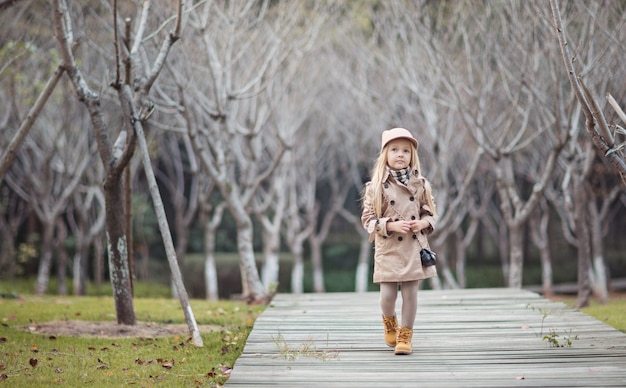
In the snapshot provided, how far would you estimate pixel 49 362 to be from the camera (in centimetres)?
604

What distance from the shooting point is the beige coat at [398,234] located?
18.4 ft

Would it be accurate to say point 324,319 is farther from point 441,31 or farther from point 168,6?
point 441,31

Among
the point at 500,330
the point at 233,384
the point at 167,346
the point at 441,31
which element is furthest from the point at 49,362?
the point at 441,31

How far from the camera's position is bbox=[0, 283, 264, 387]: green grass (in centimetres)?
538

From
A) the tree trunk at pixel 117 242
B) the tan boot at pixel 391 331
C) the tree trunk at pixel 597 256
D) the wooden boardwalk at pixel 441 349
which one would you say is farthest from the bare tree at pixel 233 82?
the tree trunk at pixel 597 256

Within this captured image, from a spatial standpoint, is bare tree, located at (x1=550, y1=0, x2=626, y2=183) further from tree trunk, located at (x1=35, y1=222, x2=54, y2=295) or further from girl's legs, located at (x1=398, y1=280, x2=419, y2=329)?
tree trunk, located at (x1=35, y1=222, x2=54, y2=295)

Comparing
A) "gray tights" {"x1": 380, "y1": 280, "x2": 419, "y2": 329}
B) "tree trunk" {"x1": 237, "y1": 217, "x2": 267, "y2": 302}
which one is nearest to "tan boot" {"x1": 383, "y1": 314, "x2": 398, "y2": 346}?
"gray tights" {"x1": 380, "y1": 280, "x2": 419, "y2": 329}

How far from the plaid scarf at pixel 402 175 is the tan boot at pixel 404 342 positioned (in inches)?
40.9

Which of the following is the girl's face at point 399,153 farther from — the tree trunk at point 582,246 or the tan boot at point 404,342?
the tree trunk at point 582,246

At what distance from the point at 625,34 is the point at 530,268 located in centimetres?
1585

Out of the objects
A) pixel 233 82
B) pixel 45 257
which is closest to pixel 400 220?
pixel 233 82

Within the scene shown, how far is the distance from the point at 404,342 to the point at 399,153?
4.35 feet

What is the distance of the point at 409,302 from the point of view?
18.6ft

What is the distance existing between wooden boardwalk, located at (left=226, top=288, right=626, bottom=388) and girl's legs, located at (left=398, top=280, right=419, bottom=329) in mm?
253
